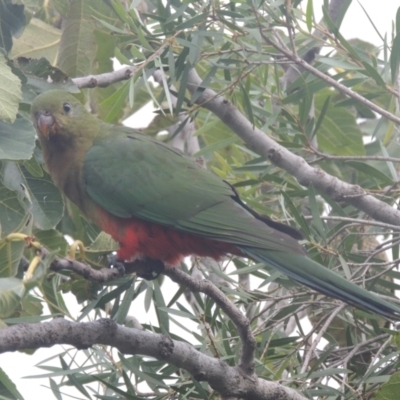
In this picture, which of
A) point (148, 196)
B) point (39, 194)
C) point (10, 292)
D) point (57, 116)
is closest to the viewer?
point (10, 292)

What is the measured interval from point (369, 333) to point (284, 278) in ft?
1.41

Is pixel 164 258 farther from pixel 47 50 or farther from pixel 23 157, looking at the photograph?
pixel 47 50

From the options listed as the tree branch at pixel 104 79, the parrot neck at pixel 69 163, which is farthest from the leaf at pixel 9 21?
the parrot neck at pixel 69 163

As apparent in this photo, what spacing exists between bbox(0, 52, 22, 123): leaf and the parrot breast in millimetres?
1014

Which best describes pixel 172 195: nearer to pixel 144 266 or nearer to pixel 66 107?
pixel 144 266

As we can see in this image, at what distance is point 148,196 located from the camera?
138 inches

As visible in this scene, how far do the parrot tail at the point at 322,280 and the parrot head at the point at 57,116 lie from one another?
4.07ft

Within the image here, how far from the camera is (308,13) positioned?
295 centimetres

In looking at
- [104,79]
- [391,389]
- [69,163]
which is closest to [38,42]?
[69,163]

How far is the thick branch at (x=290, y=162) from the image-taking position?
9.59 feet

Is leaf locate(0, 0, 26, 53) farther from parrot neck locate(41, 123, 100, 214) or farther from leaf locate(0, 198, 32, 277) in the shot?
leaf locate(0, 198, 32, 277)

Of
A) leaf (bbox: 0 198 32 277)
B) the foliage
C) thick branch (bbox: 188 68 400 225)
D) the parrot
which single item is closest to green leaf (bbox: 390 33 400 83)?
the foliage

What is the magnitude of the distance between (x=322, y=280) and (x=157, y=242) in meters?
0.95

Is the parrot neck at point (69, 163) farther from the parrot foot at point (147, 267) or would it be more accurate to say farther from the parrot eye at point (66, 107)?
the parrot foot at point (147, 267)
